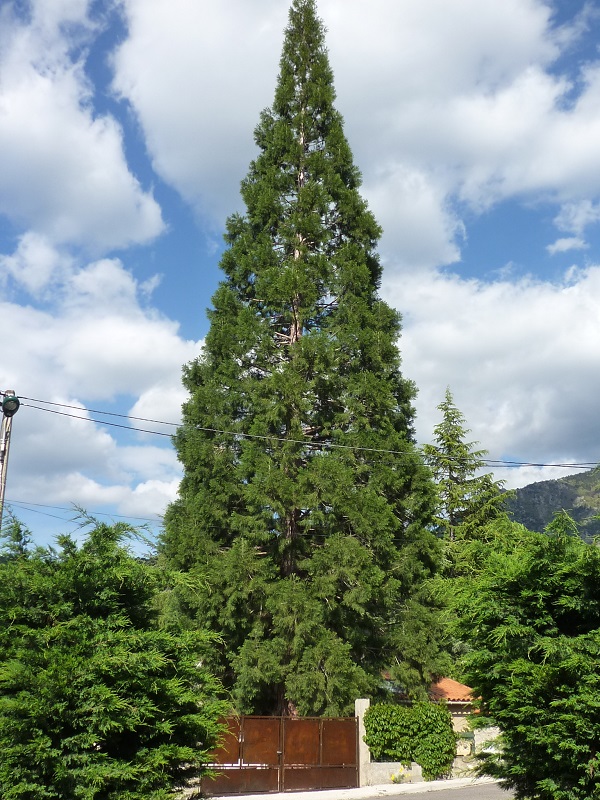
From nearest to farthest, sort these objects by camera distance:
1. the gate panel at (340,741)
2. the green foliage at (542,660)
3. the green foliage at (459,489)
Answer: the green foliage at (542,660) → the gate panel at (340,741) → the green foliage at (459,489)

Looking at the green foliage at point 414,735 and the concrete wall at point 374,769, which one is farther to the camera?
the green foliage at point 414,735

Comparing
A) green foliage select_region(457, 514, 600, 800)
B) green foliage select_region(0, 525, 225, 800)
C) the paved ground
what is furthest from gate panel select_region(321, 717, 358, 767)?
green foliage select_region(0, 525, 225, 800)

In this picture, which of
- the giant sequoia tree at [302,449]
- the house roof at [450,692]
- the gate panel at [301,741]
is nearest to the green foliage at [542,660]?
the gate panel at [301,741]

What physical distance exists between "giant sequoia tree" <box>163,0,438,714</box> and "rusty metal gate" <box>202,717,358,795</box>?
79 centimetres

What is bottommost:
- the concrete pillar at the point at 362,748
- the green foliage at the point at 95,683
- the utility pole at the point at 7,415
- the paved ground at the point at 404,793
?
the paved ground at the point at 404,793

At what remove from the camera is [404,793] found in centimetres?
1605

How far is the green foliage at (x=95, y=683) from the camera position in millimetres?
5938

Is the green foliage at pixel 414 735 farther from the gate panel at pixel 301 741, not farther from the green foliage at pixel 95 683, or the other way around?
the green foliage at pixel 95 683

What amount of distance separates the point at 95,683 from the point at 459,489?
31.1 metres

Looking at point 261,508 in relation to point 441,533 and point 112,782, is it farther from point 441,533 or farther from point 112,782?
point 441,533

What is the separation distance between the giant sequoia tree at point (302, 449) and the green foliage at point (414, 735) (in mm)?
872

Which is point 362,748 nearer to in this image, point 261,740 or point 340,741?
point 340,741

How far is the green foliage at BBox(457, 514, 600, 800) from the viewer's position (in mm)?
7035

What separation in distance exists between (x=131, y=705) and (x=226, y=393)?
561 inches
